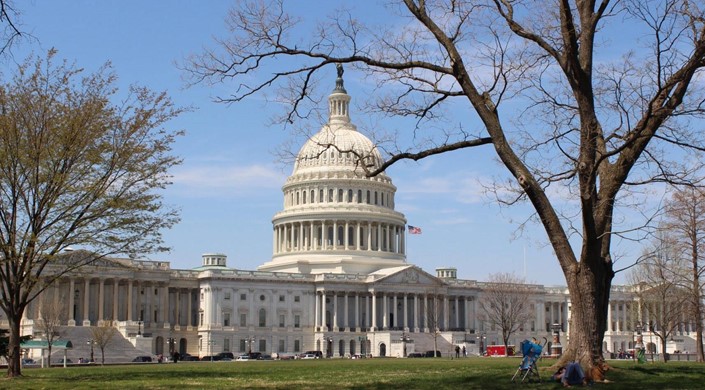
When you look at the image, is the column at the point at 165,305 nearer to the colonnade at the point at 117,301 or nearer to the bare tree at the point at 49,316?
the colonnade at the point at 117,301

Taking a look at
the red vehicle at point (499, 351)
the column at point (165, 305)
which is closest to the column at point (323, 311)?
the column at point (165, 305)

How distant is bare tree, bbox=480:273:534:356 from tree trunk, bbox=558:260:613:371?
395 feet

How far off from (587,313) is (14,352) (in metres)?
23.3

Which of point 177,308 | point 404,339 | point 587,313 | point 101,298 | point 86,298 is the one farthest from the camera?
point 177,308

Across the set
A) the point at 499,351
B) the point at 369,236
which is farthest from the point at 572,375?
the point at 369,236

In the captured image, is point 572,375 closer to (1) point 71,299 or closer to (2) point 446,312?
(1) point 71,299

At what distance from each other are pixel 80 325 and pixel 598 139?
369ft

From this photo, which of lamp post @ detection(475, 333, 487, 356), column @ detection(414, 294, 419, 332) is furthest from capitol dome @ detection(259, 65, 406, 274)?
lamp post @ detection(475, 333, 487, 356)

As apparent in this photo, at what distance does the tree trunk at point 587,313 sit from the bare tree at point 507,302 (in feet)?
395

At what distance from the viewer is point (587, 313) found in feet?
89.3

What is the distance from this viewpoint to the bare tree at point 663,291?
65.6 m

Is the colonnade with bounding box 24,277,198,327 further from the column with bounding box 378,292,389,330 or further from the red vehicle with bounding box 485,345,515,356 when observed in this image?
the red vehicle with bounding box 485,345,515,356

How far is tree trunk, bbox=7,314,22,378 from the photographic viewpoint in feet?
122

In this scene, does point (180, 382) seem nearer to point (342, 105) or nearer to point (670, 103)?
point (670, 103)
